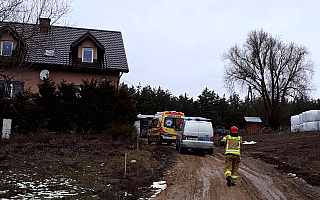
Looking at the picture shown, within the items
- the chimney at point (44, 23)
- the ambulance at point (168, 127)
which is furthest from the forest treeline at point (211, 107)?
the chimney at point (44, 23)

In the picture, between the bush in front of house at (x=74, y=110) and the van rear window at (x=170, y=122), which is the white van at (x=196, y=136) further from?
the van rear window at (x=170, y=122)

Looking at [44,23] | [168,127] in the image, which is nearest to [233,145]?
[44,23]

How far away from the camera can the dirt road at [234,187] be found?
10641mm

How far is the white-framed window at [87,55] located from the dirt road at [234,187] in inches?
696

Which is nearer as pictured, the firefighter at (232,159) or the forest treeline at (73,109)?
the firefighter at (232,159)

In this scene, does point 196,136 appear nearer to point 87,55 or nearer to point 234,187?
point 234,187

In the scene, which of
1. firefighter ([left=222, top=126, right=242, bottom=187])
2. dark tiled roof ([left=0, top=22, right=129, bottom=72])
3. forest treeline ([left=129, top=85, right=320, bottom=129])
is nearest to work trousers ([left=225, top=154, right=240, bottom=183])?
firefighter ([left=222, top=126, right=242, bottom=187])

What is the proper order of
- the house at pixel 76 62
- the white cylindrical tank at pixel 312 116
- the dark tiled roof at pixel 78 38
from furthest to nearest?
the white cylindrical tank at pixel 312 116 < the dark tiled roof at pixel 78 38 < the house at pixel 76 62

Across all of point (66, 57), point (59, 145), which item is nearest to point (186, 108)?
point (66, 57)

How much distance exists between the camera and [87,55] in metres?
32.2

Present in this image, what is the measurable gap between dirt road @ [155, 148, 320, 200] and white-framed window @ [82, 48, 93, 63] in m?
17.7

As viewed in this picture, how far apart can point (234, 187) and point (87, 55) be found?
2298 cm

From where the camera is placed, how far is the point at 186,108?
97.1 meters

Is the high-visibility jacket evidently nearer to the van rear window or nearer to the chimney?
the chimney
